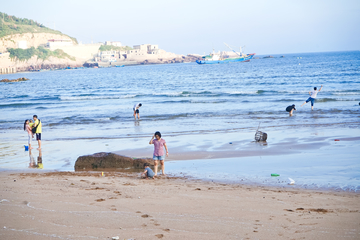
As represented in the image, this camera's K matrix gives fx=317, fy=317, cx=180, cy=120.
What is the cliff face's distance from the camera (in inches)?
5832

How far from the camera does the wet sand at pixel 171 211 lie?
442 centimetres

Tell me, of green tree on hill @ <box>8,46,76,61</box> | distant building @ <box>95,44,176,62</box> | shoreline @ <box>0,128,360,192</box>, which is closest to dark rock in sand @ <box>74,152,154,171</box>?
shoreline @ <box>0,128,360,192</box>

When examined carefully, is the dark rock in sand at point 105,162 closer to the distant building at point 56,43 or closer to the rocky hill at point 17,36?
the rocky hill at point 17,36

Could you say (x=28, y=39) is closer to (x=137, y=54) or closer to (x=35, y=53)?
(x=35, y=53)

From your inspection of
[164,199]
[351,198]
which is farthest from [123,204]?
[351,198]

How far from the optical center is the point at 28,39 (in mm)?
167500

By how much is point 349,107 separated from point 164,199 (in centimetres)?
1847

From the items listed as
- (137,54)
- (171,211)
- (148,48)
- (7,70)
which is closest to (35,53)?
(7,70)

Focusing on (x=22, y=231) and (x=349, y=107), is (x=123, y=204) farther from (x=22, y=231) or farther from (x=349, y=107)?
(x=349, y=107)

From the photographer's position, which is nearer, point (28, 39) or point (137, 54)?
point (28, 39)

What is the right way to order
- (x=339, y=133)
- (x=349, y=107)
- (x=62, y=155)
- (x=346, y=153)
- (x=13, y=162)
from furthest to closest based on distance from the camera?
(x=349, y=107), (x=339, y=133), (x=62, y=155), (x=13, y=162), (x=346, y=153)

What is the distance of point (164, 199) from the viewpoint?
596 cm

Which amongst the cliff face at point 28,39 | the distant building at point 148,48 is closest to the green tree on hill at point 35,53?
the cliff face at point 28,39

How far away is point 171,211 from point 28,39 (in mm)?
186067
